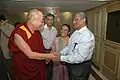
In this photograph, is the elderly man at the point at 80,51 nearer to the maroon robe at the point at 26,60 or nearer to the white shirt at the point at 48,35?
the maroon robe at the point at 26,60

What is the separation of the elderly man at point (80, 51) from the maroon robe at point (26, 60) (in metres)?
0.31

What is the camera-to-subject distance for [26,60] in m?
2.00

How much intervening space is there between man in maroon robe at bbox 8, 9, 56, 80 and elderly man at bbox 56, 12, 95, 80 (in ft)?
0.80

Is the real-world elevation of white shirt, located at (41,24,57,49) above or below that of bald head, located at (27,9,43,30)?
below

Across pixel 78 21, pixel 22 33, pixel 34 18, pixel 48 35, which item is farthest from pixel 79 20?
pixel 48 35

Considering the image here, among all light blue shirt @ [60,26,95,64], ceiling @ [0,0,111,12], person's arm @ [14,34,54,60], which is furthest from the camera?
ceiling @ [0,0,111,12]

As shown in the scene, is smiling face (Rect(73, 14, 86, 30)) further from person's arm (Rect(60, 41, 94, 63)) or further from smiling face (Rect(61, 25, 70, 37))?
smiling face (Rect(61, 25, 70, 37))

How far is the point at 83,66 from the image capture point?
2105 millimetres

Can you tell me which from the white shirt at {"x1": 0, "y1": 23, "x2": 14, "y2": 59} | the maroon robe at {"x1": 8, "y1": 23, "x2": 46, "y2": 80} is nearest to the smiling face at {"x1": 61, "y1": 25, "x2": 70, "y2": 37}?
the maroon robe at {"x1": 8, "y1": 23, "x2": 46, "y2": 80}

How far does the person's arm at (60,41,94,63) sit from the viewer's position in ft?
6.38

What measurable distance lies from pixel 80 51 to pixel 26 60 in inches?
25.4

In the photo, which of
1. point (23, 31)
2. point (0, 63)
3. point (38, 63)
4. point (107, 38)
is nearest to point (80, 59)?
point (38, 63)

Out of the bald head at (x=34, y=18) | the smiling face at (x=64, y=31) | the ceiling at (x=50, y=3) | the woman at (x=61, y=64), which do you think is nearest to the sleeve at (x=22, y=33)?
the bald head at (x=34, y=18)

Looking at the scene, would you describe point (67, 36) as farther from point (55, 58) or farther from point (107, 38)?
point (107, 38)
